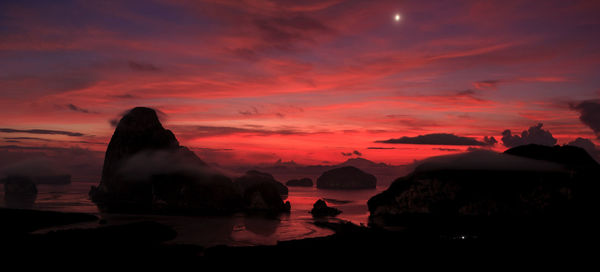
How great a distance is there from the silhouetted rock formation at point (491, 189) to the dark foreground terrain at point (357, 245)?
13.1 m

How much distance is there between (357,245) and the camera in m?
89.2

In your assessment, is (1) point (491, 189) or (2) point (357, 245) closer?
(2) point (357, 245)

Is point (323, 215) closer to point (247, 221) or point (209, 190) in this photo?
point (247, 221)

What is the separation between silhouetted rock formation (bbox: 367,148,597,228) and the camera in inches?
5157

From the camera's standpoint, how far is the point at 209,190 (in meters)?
191

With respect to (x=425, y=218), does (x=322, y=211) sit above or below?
below

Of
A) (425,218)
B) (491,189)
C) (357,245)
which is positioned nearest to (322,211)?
(425,218)

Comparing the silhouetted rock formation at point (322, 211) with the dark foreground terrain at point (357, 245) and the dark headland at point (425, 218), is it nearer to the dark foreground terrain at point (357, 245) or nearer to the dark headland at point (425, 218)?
the dark headland at point (425, 218)

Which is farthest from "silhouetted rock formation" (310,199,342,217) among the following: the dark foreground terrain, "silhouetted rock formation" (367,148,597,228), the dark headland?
the dark foreground terrain

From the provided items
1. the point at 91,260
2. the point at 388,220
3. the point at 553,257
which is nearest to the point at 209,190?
the point at 388,220

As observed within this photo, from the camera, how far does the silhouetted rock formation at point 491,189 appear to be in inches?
5157

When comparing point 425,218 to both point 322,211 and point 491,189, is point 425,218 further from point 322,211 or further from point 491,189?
point 322,211

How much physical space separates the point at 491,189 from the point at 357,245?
73517mm

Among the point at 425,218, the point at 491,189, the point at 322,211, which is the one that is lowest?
the point at 322,211
